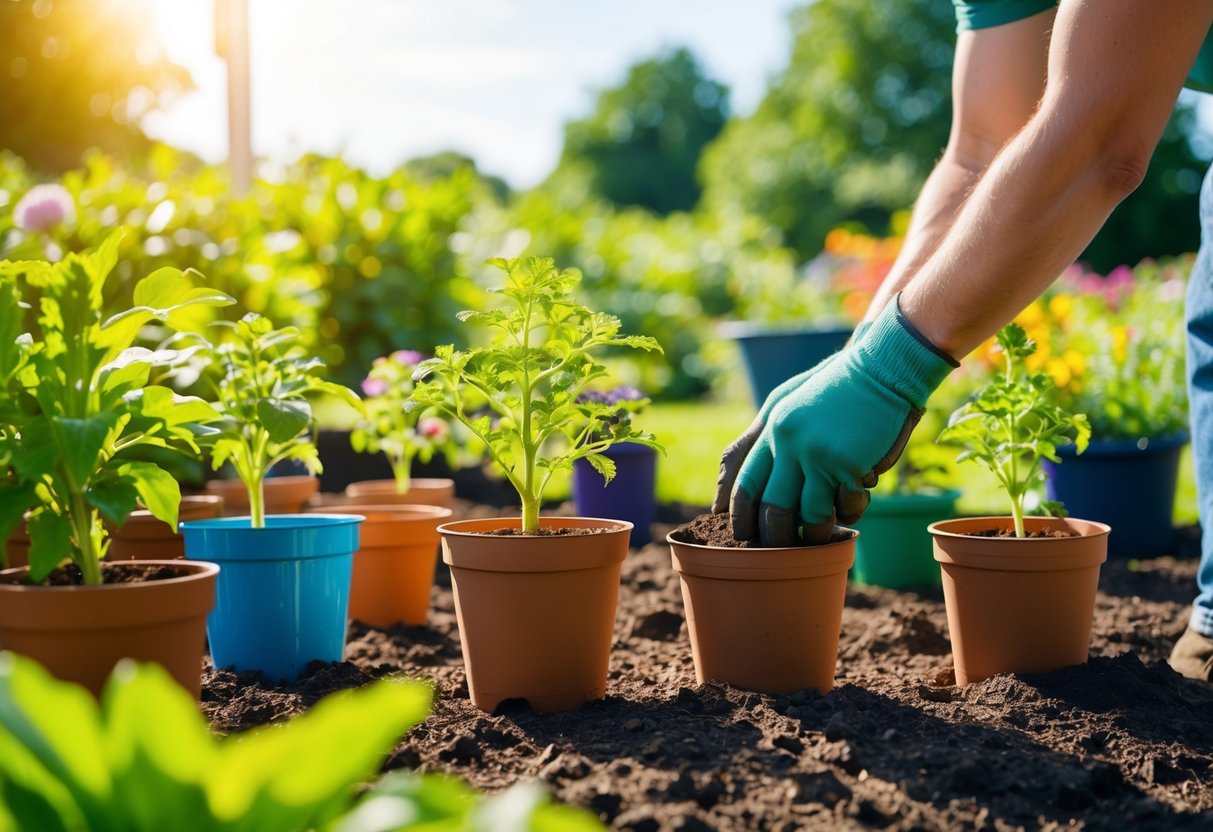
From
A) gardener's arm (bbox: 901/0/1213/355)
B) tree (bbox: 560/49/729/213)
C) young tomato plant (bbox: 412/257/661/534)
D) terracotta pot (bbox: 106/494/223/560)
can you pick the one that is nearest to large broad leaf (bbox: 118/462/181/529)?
young tomato plant (bbox: 412/257/661/534)

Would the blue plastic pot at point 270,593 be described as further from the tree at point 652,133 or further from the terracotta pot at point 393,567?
the tree at point 652,133

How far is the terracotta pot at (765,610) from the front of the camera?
6.16ft

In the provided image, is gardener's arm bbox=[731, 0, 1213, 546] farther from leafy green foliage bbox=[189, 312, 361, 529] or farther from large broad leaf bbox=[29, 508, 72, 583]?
large broad leaf bbox=[29, 508, 72, 583]

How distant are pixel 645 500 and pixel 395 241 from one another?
2.19m

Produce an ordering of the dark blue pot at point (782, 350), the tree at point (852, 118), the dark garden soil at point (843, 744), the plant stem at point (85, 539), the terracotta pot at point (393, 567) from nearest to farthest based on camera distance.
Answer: the dark garden soil at point (843, 744)
the plant stem at point (85, 539)
the terracotta pot at point (393, 567)
the dark blue pot at point (782, 350)
the tree at point (852, 118)

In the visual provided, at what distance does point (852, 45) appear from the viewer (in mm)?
31609

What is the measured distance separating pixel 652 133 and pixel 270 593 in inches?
2000

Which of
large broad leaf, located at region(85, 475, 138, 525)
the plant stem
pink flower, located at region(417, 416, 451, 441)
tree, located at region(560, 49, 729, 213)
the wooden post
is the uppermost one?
tree, located at region(560, 49, 729, 213)

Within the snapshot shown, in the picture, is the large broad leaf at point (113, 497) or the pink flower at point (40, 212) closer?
the large broad leaf at point (113, 497)

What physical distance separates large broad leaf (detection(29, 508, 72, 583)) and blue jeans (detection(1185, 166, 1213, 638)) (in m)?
2.26

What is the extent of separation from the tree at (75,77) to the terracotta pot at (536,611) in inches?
774

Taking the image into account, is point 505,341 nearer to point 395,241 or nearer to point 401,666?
point 401,666

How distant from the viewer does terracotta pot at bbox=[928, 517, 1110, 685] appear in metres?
2.01

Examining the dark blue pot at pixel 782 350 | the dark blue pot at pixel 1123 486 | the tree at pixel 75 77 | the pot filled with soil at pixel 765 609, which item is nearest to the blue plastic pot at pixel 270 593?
the pot filled with soil at pixel 765 609
